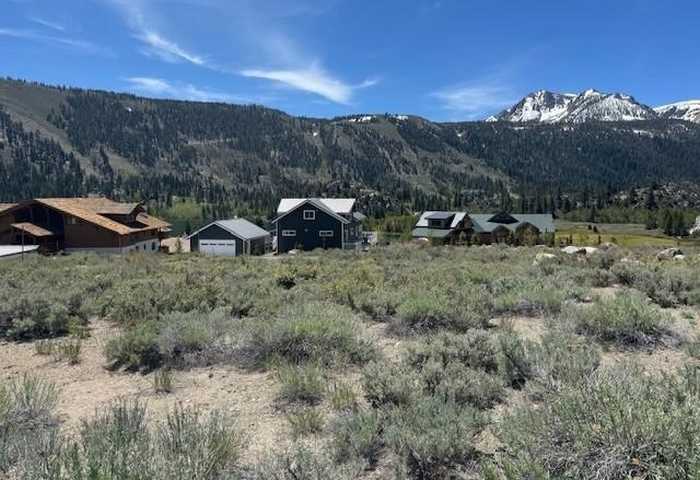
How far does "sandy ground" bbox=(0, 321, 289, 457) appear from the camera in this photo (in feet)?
16.8

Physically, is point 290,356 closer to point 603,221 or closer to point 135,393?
Answer: point 135,393

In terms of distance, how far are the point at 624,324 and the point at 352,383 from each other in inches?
178

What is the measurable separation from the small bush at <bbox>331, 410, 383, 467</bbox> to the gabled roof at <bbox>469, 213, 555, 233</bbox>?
6833 centimetres

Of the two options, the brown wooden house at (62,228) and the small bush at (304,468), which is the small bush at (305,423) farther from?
the brown wooden house at (62,228)

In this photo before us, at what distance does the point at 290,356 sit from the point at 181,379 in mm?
1491

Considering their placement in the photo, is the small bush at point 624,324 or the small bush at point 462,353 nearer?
the small bush at point 462,353

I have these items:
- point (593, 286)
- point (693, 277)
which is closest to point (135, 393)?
point (593, 286)

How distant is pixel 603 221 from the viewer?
114812 millimetres

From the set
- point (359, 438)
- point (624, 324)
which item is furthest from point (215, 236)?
point (359, 438)

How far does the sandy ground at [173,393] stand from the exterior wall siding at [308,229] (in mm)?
41903

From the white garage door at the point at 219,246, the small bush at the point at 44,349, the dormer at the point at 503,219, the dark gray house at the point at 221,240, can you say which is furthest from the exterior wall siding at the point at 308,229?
the small bush at the point at 44,349

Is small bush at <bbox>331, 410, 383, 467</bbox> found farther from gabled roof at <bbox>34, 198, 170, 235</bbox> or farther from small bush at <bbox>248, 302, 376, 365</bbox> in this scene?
gabled roof at <bbox>34, 198, 170, 235</bbox>

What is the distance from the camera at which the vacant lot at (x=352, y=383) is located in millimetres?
3578

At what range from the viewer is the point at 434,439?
4.04m
